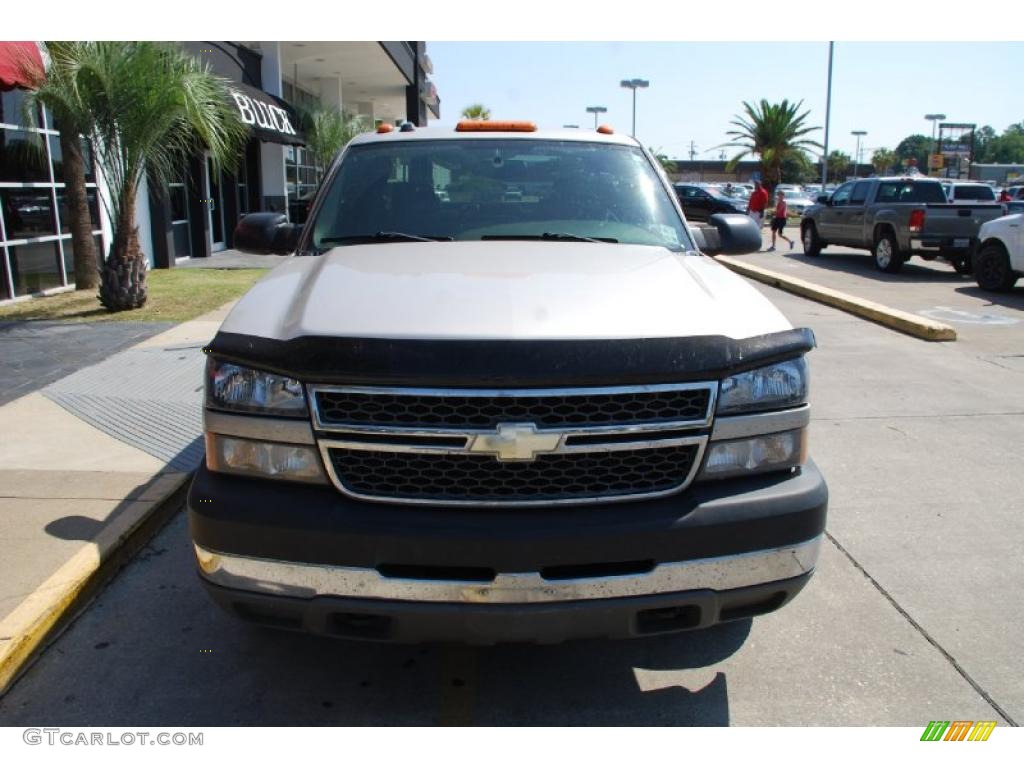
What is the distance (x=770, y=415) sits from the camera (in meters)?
2.73

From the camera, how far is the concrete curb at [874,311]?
9.77m

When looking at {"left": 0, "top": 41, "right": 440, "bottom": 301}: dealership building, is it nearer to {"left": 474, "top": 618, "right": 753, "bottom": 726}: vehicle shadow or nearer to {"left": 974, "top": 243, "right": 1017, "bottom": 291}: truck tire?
{"left": 474, "top": 618, "right": 753, "bottom": 726}: vehicle shadow

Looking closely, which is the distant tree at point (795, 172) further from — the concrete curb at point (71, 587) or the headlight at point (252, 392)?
the headlight at point (252, 392)

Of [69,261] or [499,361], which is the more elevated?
[499,361]

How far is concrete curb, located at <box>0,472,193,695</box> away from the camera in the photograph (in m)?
3.22

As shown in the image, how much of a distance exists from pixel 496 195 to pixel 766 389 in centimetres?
190

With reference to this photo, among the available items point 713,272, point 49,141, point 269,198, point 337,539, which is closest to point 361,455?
point 337,539

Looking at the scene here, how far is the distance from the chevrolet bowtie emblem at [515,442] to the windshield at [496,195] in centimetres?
159

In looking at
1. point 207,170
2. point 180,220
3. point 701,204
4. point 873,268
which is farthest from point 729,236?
point 701,204

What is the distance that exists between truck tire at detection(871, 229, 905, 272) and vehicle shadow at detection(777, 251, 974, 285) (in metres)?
0.14

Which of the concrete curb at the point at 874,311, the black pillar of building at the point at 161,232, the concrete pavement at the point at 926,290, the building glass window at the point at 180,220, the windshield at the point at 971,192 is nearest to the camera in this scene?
the concrete curb at the point at 874,311

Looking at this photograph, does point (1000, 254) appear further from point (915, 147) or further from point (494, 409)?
point (915, 147)

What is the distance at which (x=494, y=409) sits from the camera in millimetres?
2543

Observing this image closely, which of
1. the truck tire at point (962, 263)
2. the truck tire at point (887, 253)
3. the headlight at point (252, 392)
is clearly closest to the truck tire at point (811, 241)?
the truck tire at point (887, 253)
